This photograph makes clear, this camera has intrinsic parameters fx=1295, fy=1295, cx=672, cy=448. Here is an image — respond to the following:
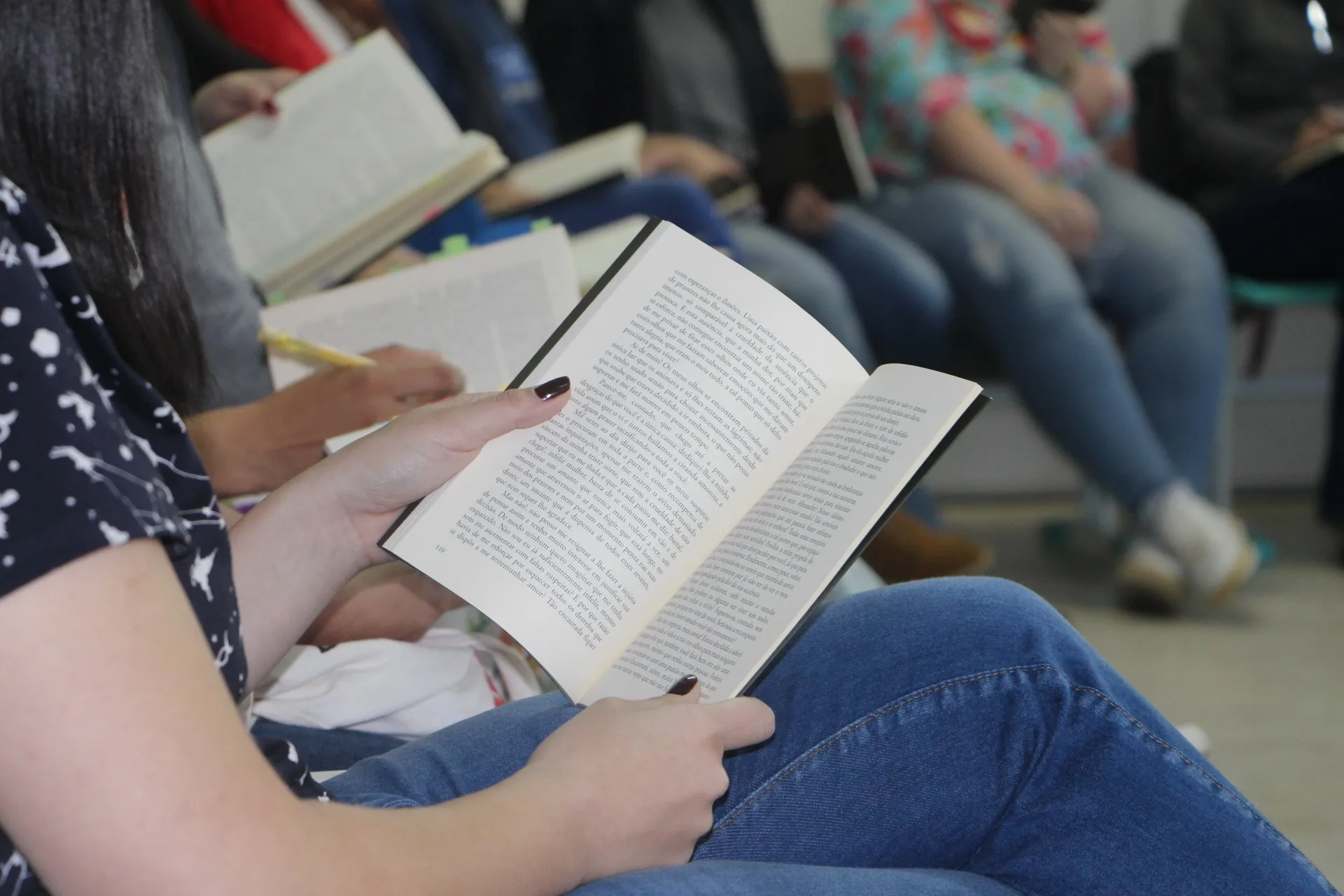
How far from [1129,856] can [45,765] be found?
0.49 metres

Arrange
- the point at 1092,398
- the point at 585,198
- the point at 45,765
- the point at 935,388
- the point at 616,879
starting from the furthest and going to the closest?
1. the point at 1092,398
2. the point at 585,198
3. the point at 935,388
4. the point at 616,879
5. the point at 45,765

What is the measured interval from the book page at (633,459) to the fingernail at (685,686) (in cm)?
6

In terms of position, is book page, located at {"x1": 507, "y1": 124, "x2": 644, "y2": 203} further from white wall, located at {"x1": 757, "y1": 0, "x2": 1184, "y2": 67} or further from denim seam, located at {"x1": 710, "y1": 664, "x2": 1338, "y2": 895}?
white wall, located at {"x1": 757, "y1": 0, "x2": 1184, "y2": 67}

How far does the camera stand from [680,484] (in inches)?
27.2

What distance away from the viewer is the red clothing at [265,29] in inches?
60.9

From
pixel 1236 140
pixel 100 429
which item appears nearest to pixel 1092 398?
pixel 1236 140

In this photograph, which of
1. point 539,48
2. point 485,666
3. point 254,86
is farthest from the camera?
point 539,48

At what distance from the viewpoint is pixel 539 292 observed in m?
1.08

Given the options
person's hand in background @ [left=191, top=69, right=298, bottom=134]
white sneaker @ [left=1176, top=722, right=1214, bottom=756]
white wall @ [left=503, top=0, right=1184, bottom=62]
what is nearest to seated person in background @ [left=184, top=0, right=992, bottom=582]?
white sneaker @ [left=1176, top=722, right=1214, bottom=756]

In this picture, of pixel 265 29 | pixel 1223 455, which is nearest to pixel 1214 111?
pixel 1223 455

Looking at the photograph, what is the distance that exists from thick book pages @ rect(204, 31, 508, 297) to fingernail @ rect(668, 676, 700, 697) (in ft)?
2.42

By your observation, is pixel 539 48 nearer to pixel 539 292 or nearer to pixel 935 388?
pixel 539 292

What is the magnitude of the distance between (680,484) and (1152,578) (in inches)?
61.3

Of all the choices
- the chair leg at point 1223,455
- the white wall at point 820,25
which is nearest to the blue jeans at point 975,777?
the chair leg at point 1223,455
